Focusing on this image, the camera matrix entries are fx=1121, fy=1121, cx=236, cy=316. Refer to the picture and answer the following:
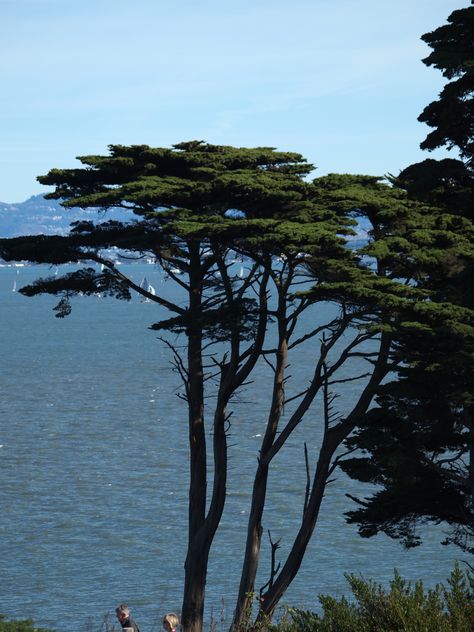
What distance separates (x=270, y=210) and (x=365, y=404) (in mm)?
4078

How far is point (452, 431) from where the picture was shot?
18.7 metres

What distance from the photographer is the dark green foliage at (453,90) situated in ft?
57.7

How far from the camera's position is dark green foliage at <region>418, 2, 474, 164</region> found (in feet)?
57.7

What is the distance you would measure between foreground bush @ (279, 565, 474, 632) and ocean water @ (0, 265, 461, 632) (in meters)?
16.5

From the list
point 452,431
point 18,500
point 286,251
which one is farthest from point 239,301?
point 18,500

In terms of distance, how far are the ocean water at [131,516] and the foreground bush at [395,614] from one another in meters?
16.5

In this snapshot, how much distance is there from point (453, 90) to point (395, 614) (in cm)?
1075

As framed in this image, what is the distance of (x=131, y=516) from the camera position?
43.1 meters

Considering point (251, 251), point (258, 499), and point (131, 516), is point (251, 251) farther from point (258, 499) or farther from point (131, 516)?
point (131, 516)

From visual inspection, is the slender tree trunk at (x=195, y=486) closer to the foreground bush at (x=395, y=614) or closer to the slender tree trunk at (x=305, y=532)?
the slender tree trunk at (x=305, y=532)

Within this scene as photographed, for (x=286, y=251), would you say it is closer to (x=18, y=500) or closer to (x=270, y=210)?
(x=270, y=210)

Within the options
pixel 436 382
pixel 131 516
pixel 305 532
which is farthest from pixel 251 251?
pixel 131 516

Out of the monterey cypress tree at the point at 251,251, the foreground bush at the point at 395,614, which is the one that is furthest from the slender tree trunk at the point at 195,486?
the foreground bush at the point at 395,614

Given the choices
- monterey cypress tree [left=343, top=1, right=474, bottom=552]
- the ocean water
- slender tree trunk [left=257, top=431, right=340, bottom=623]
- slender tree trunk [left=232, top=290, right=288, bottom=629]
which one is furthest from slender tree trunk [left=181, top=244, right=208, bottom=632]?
the ocean water
